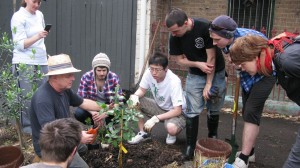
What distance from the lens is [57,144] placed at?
2.21 m

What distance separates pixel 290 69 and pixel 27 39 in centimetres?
343

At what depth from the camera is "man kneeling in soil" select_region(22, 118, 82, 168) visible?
7.23 ft

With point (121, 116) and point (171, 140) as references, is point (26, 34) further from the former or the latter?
point (171, 140)

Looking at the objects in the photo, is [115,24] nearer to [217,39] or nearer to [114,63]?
[114,63]

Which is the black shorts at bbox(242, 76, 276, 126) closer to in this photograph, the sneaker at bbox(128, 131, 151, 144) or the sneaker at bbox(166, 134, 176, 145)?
the sneaker at bbox(166, 134, 176, 145)

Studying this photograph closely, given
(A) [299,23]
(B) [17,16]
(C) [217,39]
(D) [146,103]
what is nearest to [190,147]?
(D) [146,103]

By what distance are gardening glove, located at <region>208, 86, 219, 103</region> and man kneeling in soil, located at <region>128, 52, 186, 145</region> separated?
0.37 metres

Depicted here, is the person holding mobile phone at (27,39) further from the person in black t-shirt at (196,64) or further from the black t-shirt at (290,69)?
the black t-shirt at (290,69)

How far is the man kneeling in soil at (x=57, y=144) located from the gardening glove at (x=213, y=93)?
87.1 inches

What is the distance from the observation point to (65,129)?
7.58ft

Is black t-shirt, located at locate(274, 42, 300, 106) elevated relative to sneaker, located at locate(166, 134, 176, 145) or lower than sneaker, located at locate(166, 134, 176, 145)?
elevated

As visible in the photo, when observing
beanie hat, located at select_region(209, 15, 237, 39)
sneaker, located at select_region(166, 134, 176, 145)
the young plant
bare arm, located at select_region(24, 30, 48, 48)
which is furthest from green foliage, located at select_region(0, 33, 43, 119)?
beanie hat, located at select_region(209, 15, 237, 39)

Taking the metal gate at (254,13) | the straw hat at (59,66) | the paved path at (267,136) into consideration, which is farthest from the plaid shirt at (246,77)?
the metal gate at (254,13)

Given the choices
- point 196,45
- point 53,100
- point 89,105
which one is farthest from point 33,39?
point 196,45
